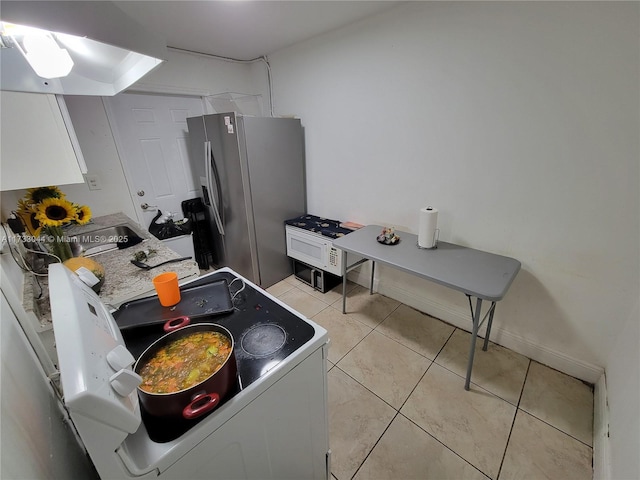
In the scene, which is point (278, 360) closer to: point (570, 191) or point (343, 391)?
point (343, 391)

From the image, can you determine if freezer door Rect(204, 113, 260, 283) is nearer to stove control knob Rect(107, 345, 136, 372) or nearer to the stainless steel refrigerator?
the stainless steel refrigerator

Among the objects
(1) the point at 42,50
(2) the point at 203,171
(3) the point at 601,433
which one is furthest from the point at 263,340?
(2) the point at 203,171

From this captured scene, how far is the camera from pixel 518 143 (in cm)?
159

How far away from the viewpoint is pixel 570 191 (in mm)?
1490

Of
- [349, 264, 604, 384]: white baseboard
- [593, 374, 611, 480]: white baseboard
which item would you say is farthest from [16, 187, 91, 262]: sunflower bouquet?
[593, 374, 611, 480]: white baseboard

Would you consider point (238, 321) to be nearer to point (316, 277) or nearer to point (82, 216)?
point (82, 216)

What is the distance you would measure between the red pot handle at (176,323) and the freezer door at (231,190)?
5.58 ft

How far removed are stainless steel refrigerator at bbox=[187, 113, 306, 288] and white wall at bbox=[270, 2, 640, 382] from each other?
0.68 metres

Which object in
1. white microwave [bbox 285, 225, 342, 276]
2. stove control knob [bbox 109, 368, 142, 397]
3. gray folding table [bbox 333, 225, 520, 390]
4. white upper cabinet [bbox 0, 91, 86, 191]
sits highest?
white upper cabinet [bbox 0, 91, 86, 191]

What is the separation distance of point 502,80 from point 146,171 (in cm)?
317

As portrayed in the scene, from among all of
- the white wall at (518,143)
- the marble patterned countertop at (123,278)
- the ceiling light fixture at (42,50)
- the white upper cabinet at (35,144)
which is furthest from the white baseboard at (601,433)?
the white upper cabinet at (35,144)

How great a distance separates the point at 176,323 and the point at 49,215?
80cm

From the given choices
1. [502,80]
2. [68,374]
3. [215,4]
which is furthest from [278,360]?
[215,4]

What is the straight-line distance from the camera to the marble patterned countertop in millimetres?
1074
